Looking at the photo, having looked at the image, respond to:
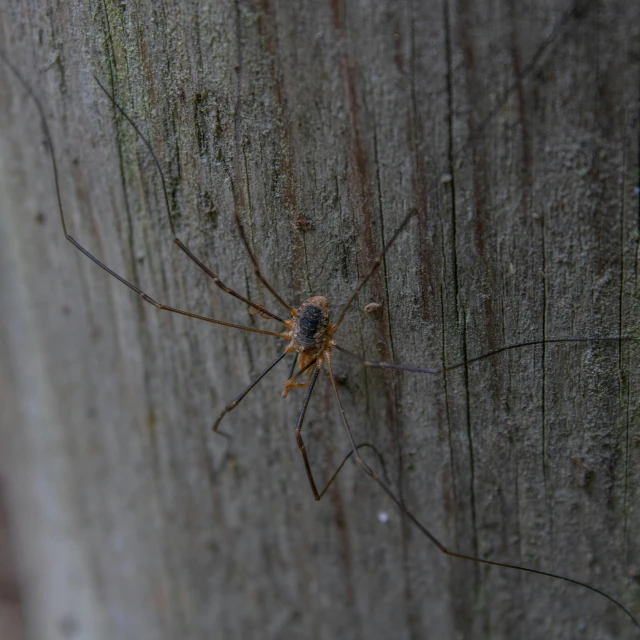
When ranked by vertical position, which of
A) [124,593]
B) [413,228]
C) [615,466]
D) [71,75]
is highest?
[71,75]

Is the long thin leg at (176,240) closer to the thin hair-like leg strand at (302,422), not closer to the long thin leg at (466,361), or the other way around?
the thin hair-like leg strand at (302,422)

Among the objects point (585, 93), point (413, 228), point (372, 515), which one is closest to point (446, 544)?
point (372, 515)

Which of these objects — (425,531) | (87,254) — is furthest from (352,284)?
(87,254)

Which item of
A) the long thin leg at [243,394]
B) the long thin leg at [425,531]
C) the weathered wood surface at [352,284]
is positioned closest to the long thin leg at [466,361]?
the weathered wood surface at [352,284]

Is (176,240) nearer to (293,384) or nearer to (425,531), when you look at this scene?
(293,384)

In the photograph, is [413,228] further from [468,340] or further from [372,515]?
[372,515]

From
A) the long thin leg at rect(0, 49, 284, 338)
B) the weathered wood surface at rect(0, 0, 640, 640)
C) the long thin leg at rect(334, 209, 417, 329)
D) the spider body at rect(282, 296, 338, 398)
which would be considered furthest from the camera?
the long thin leg at rect(0, 49, 284, 338)

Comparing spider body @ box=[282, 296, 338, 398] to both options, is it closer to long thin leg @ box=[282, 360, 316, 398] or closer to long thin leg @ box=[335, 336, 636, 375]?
long thin leg @ box=[282, 360, 316, 398]

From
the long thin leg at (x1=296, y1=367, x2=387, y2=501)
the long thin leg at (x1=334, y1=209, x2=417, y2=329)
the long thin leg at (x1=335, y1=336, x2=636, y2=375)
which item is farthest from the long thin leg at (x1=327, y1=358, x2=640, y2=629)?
the long thin leg at (x1=334, y1=209, x2=417, y2=329)
